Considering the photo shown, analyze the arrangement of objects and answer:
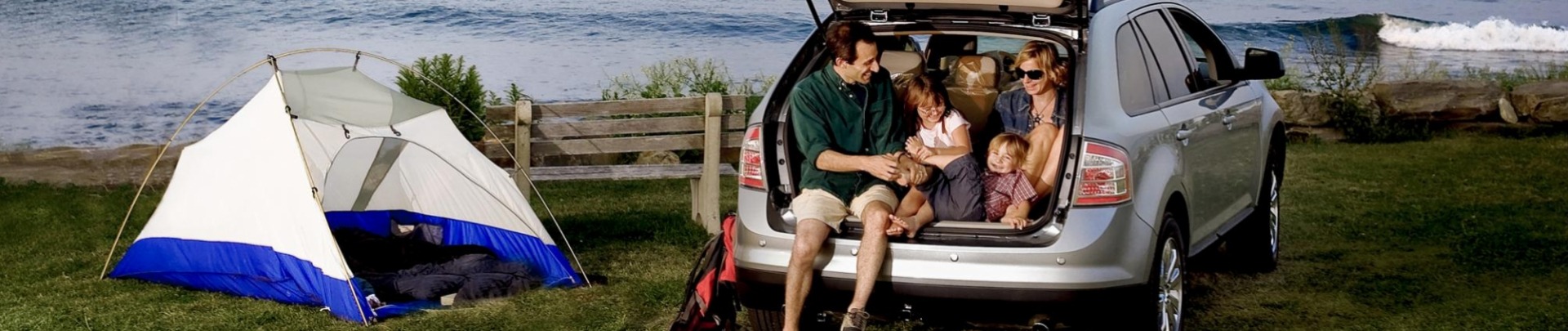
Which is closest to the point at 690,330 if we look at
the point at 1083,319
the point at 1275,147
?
the point at 1083,319

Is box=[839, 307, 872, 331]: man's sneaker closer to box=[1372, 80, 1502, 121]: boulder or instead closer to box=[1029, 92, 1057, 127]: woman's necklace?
box=[1029, 92, 1057, 127]: woman's necklace

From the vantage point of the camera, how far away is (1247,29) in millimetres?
23078

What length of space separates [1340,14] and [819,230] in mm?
20177

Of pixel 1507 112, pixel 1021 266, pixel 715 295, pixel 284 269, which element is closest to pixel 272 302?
pixel 284 269

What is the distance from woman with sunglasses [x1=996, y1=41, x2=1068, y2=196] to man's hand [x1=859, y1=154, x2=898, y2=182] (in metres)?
0.43

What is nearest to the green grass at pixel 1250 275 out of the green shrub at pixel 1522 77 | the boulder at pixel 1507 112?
the boulder at pixel 1507 112

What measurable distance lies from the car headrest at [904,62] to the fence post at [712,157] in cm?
259

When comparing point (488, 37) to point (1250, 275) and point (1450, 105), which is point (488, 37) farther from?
point (1250, 275)

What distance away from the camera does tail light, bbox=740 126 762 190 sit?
5.09m

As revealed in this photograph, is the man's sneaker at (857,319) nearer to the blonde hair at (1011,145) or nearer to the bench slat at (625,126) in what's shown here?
the blonde hair at (1011,145)

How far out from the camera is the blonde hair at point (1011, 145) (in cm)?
517

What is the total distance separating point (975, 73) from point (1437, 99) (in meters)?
7.89

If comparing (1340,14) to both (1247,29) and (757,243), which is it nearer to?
(1247,29)

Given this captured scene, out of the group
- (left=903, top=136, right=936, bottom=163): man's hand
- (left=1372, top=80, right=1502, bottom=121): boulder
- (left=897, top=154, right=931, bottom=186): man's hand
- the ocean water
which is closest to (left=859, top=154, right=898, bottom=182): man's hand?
(left=897, top=154, right=931, bottom=186): man's hand
